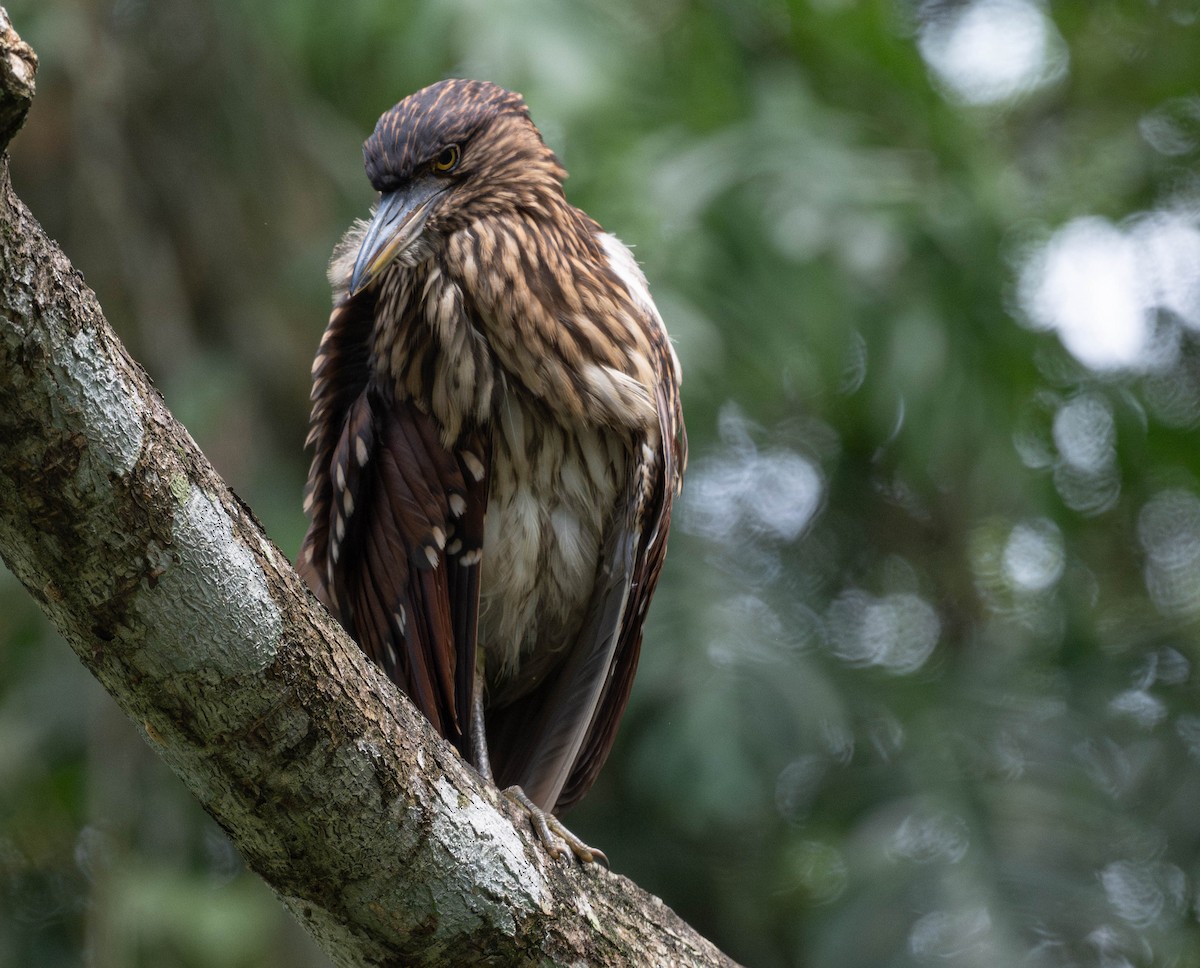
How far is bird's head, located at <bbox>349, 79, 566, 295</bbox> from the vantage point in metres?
3.09

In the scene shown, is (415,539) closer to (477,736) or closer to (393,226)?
(477,736)

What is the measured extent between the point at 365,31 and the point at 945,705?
3.33m

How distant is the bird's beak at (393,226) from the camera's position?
115 inches

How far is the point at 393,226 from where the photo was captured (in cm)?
305

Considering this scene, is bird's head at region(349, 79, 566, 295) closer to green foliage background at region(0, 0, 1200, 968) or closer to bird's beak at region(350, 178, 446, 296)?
bird's beak at region(350, 178, 446, 296)

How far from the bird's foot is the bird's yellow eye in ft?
4.44

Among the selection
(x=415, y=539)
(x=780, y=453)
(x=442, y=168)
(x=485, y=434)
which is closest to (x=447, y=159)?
(x=442, y=168)

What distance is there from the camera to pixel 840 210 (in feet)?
16.9

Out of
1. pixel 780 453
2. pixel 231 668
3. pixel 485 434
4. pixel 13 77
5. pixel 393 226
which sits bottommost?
pixel 231 668

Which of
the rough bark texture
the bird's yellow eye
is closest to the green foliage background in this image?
the bird's yellow eye

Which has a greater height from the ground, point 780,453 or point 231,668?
A: point 780,453

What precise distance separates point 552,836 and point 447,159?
4.88 feet

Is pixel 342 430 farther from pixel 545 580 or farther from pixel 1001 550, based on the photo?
pixel 1001 550

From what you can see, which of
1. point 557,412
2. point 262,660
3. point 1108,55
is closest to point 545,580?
point 557,412
